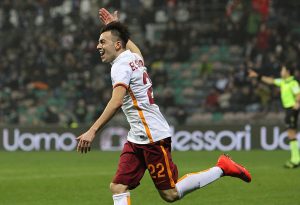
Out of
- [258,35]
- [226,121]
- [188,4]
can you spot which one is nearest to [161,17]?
[188,4]

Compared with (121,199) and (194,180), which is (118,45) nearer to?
(121,199)

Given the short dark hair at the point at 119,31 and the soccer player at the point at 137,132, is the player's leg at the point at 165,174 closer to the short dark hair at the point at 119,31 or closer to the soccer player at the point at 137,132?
the soccer player at the point at 137,132

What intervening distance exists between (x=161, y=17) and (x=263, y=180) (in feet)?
44.8

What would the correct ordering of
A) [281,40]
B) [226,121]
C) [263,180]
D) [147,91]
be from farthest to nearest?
[281,40] < [226,121] < [263,180] < [147,91]

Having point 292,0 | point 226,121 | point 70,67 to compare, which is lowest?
point 226,121

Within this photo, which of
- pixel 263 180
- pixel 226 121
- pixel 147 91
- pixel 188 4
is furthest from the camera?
pixel 188 4

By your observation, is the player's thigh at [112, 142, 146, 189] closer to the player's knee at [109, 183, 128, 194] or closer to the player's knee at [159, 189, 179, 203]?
the player's knee at [109, 183, 128, 194]

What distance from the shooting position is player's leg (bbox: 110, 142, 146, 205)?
696 cm

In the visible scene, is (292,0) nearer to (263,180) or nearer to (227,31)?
(227,31)

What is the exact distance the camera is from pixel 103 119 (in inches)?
256

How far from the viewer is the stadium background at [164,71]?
20234mm

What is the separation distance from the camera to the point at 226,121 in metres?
21.8

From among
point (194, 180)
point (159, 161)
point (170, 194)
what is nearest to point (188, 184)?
point (194, 180)

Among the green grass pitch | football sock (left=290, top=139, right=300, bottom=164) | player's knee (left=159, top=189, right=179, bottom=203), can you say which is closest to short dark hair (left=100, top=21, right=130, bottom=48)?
player's knee (left=159, top=189, right=179, bottom=203)
